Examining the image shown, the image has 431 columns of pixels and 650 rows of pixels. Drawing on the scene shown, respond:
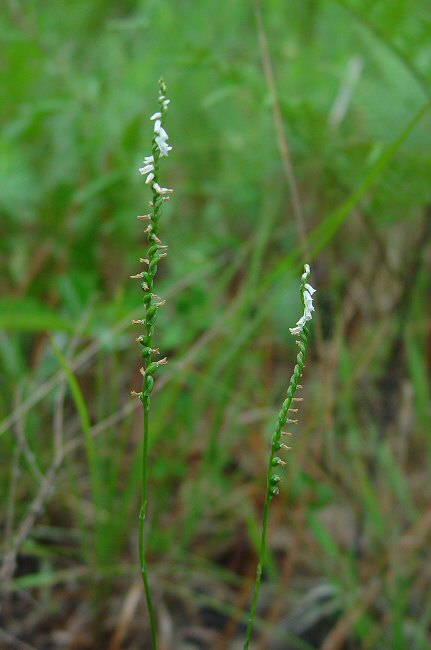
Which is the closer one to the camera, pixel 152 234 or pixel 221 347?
pixel 152 234

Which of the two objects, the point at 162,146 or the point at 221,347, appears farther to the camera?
the point at 221,347

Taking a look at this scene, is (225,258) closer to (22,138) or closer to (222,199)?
(222,199)

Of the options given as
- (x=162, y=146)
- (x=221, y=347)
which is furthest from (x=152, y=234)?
(x=221, y=347)

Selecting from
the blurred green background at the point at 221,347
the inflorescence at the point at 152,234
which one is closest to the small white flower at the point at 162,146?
the inflorescence at the point at 152,234

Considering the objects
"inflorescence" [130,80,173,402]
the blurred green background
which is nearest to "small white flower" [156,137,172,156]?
"inflorescence" [130,80,173,402]

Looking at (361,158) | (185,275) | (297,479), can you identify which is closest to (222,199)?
(185,275)

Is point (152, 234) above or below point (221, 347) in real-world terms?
above

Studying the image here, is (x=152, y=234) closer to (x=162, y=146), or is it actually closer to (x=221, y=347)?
(x=162, y=146)

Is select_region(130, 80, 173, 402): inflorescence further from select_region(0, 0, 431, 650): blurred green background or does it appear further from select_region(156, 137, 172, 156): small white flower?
select_region(0, 0, 431, 650): blurred green background

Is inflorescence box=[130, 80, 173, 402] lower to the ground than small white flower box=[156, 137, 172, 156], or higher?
lower
